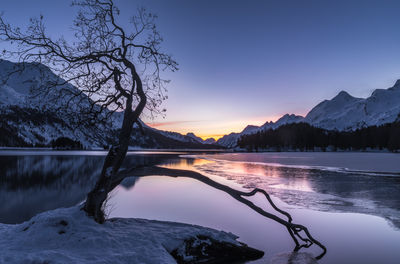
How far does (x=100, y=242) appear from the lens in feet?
22.2

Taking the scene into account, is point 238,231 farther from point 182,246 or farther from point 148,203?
point 148,203

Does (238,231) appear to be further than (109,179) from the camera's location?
Yes

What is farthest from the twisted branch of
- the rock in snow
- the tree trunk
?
the rock in snow

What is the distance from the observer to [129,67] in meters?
9.33

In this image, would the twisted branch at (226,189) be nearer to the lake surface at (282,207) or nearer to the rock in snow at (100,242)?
the lake surface at (282,207)

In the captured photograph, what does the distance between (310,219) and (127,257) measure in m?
9.12

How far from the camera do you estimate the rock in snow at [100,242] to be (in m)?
5.85

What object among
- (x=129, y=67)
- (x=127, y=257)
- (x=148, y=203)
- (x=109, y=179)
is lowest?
(x=148, y=203)

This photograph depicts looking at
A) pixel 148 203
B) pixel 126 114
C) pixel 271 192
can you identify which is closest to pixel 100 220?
pixel 126 114

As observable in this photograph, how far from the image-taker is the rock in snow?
19.2 ft

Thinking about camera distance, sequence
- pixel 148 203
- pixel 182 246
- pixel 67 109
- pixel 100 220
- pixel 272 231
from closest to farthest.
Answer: pixel 182 246 → pixel 100 220 → pixel 67 109 → pixel 272 231 → pixel 148 203

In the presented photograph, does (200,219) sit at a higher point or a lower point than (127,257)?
lower

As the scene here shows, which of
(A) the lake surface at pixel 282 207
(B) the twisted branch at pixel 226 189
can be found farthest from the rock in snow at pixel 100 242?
(A) the lake surface at pixel 282 207

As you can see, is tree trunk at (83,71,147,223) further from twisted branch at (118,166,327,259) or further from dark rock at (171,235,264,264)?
dark rock at (171,235,264,264)
